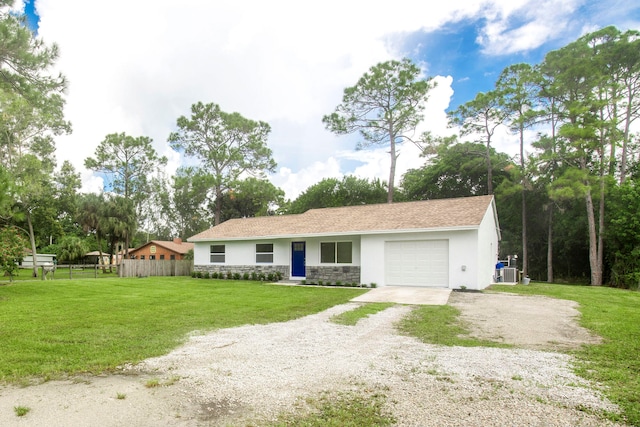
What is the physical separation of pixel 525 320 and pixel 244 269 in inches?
585

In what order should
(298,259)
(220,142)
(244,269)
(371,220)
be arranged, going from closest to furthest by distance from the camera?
(371,220) → (298,259) → (244,269) → (220,142)

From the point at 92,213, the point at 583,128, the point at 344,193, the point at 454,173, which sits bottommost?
the point at 92,213

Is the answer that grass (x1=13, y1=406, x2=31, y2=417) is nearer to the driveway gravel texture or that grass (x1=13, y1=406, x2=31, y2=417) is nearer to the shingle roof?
the driveway gravel texture

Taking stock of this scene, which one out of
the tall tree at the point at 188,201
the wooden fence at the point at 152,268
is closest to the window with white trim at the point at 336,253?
the wooden fence at the point at 152,268

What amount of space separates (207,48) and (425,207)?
38.4 ft

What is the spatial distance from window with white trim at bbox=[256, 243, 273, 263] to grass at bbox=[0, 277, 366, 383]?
6.22 m

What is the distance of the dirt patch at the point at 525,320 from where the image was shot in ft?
20.9

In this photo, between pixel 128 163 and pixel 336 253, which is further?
pixel 128 163

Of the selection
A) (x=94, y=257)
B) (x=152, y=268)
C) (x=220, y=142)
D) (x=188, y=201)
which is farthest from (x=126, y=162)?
(x=152, y=268)

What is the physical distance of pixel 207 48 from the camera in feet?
52.1

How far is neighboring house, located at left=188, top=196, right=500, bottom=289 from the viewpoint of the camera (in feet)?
48.1

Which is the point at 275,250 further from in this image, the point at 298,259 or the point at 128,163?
the point at 128,163

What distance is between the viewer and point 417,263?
50.4 ft

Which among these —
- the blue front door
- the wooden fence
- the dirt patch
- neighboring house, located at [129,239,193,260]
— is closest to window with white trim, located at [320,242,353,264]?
the blue front door
